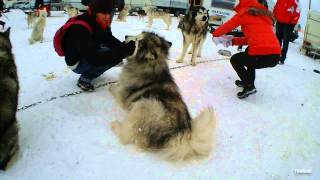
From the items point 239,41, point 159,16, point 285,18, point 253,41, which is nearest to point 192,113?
point 253,41

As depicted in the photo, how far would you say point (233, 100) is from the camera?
4.18m

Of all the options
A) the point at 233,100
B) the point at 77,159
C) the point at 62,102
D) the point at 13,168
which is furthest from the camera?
the point at 233,100

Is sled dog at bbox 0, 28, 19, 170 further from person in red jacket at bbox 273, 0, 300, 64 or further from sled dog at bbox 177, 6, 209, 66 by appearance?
person in red jacket at bbox 273, 0, 300, 64

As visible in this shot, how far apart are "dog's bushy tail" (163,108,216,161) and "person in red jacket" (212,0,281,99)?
5.01 feet

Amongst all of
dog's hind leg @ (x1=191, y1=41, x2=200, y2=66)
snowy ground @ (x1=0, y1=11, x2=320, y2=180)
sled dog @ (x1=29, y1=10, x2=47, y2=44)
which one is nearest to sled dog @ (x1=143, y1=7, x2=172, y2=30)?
sled dog @ (x1=29, y1=10, x2=47, y2=44)

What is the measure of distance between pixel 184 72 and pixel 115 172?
2.75 metres

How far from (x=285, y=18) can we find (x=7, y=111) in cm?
578

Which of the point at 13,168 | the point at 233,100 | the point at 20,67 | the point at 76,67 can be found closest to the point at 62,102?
the point at 76,67

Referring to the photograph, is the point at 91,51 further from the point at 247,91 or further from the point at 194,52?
the point at 194,52

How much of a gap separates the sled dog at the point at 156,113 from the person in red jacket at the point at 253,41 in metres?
1.24

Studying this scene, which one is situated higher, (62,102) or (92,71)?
(92,71)

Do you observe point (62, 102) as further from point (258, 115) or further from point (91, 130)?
point (258, 115)

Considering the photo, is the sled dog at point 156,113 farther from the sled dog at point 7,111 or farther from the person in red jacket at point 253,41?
the person in red jacket at point 253,41

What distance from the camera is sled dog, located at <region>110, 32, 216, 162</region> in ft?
8.59
